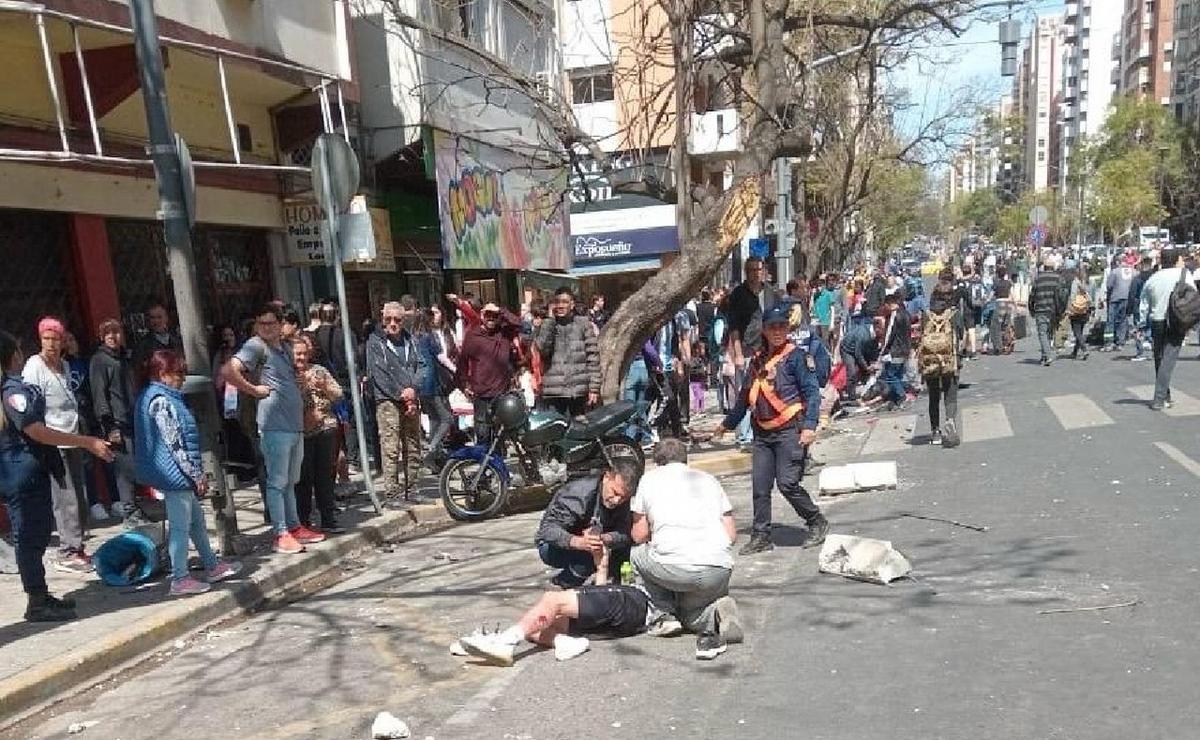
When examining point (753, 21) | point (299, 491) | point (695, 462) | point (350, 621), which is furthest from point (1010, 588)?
point (753, 21)

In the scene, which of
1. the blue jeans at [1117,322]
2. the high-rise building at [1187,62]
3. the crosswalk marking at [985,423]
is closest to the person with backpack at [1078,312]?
the blue jeans at [1117,322]

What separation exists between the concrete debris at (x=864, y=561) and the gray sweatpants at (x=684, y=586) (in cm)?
105

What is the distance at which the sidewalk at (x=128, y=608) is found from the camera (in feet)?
15.5

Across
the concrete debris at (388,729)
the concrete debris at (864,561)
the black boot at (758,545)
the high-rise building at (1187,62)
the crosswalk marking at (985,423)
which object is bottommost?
the crosswalk marking at (985,423)

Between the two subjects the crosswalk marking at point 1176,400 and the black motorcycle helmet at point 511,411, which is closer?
the black motorcycle helmet at point 511,411

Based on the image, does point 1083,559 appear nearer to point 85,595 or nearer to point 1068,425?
point 1068,425

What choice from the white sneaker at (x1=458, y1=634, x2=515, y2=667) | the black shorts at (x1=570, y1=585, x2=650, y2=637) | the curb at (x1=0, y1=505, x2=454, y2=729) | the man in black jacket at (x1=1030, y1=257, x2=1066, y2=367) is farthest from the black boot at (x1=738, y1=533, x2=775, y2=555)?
the man in black jacket at (x1=1030, y1=257, x2=1066, y2=367)

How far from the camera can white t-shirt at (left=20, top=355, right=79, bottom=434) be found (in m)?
6.38

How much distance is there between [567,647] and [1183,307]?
8816 millimetres

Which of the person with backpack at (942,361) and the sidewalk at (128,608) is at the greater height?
the person with backpack at (942,361)

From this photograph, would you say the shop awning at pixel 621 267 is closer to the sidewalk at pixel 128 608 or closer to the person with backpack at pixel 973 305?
the person with backpack at pixel 973 305

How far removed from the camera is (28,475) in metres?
5.37

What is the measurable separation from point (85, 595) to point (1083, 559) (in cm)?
647

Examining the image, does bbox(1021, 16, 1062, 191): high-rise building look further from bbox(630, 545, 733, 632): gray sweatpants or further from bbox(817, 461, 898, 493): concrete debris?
bbox(630, 545, 733, 632): gray sweatpants
